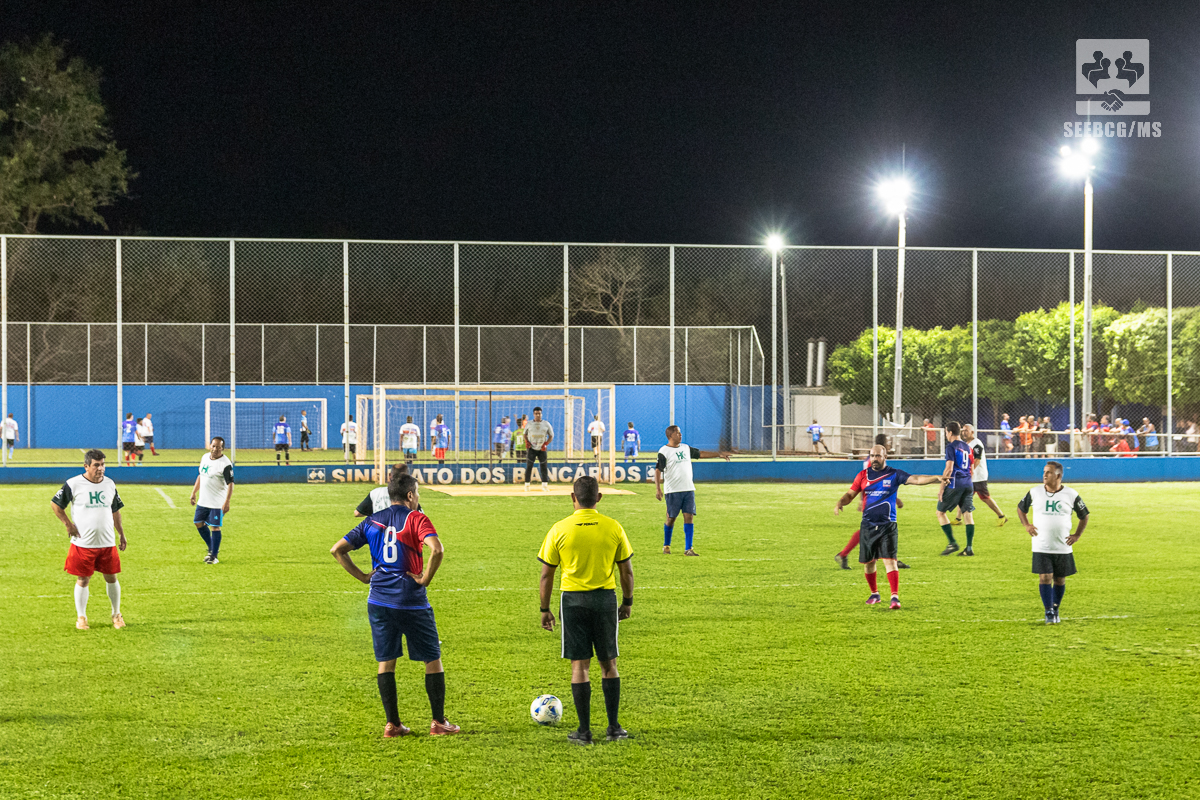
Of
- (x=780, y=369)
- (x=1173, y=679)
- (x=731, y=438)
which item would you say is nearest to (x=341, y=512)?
(x=1173, y=679)

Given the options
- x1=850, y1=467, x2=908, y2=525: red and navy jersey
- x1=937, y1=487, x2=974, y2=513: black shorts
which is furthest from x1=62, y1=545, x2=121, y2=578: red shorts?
x1=937, y1=487, x2=974, y2=513: black shorts

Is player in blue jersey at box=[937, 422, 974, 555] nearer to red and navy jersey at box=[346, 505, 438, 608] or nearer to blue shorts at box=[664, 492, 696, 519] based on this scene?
blue shorts at box=[664, 492, 696, 519]

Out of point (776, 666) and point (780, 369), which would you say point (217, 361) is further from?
point (776, 666)

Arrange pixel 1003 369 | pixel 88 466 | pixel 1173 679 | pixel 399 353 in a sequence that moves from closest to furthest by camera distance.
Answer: pixel 1173 679, pixel 88 466, pixel 399 353, pixel 1003 369

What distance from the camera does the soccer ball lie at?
730 centimetres

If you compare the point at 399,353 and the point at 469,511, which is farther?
the point at 399,353

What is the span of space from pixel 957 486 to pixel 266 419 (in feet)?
110

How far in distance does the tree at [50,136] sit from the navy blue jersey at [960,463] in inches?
2031

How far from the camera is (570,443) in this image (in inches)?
1367

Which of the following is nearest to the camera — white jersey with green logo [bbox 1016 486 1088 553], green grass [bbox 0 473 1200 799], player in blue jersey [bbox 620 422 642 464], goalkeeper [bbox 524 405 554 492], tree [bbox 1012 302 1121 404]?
green grass [bbox 0 473 1200 799]

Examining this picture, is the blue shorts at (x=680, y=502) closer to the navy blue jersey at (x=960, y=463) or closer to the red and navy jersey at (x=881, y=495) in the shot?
the navy blue jersey at (x=960, y=463)

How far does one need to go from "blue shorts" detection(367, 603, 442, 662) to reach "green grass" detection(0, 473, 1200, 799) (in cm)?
56

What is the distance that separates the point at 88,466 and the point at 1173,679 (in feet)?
30.8

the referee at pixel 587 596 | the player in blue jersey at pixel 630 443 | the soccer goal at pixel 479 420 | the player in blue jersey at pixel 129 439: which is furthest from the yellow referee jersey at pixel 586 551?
the player in blue jersey at pixel 630 443
